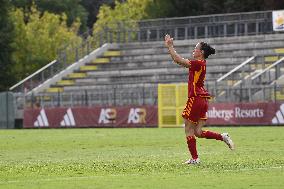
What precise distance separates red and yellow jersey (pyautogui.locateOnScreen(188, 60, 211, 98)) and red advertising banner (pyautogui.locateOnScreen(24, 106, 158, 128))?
27.9 metres

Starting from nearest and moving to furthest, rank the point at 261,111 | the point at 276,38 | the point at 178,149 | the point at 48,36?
1. the point at 178,149
2. the point at 261,111
3. the point at 276,38
4. the point at 48,36

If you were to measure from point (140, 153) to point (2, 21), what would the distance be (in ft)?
155

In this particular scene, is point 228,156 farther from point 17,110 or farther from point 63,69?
point 63,69

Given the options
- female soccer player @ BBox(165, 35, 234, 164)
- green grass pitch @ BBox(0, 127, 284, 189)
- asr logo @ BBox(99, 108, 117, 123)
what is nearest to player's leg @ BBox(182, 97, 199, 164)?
female soccer player @ BBox(165, 35, 234, 164)

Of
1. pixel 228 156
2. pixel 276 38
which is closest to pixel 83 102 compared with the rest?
pixel 276 38

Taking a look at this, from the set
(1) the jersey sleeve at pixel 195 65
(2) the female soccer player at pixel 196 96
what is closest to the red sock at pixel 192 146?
(2) the female soccer player at pixel 196 96

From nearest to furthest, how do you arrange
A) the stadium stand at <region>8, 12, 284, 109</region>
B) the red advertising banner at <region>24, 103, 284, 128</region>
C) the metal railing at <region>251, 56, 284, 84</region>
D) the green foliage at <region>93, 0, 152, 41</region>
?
the red advertising banner at <region>24, 103, 284, 128</region>
the metal railing at <region>251, 56, 284, 84</region>
the stadium stand at <region>8, 12, 284, 109</region>
the green foliage at <region>93, 0, 152, 41</region>

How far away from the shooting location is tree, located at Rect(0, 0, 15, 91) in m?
66.6

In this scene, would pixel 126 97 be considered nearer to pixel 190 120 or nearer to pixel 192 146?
pixel 190 120

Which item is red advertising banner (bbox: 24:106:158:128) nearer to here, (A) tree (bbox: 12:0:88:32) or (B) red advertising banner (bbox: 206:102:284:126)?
(B) red advertising banner (bbox: 206:102:284:126)

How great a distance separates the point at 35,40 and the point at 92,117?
1241 inches

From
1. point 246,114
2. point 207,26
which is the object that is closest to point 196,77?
point 246,114

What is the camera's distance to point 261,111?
42375mm

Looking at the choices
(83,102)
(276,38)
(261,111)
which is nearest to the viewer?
(261,111)
